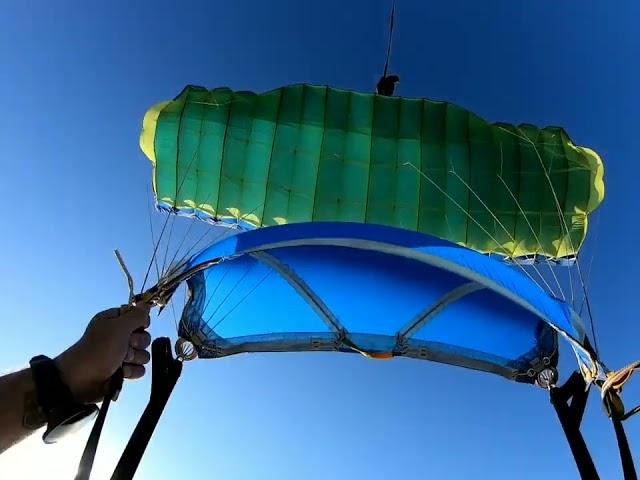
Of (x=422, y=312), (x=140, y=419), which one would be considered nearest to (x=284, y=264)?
(x=422, y=312)

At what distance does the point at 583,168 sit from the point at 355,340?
417 centimetres

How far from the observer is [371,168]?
6520mm

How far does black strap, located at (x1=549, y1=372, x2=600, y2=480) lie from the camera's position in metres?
2.33

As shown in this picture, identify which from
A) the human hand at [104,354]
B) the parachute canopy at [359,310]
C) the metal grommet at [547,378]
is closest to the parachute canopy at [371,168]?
the parachute canopy at [359,310]

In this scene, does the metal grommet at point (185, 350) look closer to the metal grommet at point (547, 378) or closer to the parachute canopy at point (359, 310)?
the parachute canopy at point (359, 310)

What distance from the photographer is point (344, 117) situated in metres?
6.66

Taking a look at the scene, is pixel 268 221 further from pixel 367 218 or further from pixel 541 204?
pixel 541 204

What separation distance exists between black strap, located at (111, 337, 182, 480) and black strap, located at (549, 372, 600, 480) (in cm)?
154

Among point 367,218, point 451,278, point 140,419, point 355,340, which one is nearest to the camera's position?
point 140,419

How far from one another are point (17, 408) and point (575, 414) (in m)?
2.02

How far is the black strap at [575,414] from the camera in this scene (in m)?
2.33

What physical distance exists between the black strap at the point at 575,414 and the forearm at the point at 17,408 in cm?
184

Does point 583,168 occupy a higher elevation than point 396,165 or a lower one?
higher

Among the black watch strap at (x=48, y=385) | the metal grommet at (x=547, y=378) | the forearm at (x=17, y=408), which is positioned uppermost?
the metal grommet at (x=547, y=378)
